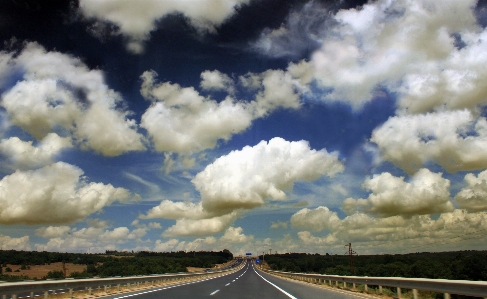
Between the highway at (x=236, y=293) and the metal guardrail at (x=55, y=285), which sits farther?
the highway at (x=236, y=293)

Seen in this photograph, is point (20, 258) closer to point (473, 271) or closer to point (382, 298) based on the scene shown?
point (473, 271)

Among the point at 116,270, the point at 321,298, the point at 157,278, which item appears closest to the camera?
the point at 321,298

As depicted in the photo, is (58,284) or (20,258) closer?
(58,284)

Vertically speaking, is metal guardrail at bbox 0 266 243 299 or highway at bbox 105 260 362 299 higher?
metal guardrail at bbox 0 266 243 299

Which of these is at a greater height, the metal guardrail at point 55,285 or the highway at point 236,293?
the metal guardrail at point 55,285

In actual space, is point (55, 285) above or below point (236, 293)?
above

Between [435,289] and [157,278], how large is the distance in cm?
2538

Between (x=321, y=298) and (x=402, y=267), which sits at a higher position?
(x=321, y=298)

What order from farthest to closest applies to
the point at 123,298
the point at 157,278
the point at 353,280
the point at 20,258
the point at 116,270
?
the point at 20,258, the point at 116,270, the point at 157,278, the point at 353,280, the point at 123,298

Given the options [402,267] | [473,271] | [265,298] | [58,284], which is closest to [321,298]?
[265,298]

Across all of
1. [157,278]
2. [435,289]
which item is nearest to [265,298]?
[435,289]

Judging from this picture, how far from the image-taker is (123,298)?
15.8 metres

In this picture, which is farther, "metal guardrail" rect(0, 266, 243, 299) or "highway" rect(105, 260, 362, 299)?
"highway" rect(105, 260, 362, 299)

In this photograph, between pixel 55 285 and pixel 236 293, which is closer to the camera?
pixel 55 285
